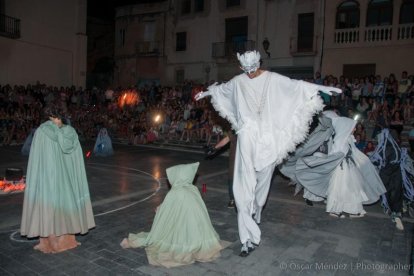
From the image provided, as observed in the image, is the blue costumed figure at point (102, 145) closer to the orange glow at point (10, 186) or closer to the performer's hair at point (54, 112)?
Answer: the orange glow at point (10, 186)

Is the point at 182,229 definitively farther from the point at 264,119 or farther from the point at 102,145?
the point at 102,145

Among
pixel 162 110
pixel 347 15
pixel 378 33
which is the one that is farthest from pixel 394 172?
pixel 347 15

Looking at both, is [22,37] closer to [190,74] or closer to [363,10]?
[190,74]

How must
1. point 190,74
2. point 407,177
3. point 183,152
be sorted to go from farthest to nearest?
point 190,74 < point 183,152 < point 407,177

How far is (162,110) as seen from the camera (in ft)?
64.2

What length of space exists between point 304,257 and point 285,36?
2158 cm

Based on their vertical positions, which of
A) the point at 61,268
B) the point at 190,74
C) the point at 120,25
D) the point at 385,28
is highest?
the point at 120,25

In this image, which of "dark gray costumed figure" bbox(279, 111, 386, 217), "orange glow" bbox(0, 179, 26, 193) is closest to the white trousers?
"dark gray costumed figure" bbox(279, 111, 386, 217)

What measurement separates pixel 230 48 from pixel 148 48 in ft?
26.3

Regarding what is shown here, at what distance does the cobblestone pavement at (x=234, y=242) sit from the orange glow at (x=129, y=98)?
14.9 meters

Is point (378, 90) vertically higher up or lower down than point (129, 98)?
higher up

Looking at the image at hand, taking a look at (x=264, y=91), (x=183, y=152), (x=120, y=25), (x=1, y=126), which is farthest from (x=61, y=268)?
(x=120, y=25)

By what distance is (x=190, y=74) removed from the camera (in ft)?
92.8

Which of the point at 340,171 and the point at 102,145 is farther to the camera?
the point at 102,145
